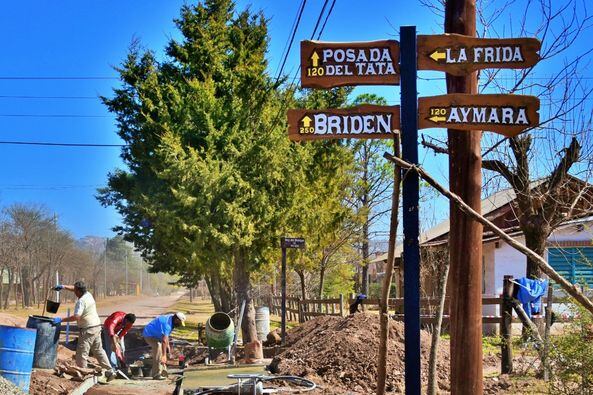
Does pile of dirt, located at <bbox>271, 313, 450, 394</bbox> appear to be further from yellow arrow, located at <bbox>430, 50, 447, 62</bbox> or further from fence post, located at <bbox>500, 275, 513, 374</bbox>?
yellow arrow, located at <bbox>430, 50, 447, 62</bbox>

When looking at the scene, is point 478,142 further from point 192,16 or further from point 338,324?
point 192,16

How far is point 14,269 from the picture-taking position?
1959 inches

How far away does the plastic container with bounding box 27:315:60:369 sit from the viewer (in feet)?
41.1

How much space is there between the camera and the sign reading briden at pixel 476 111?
17.3 feet

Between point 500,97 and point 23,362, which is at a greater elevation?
point 500,97

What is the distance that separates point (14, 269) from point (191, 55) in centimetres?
3255

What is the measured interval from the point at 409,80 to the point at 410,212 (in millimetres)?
1032

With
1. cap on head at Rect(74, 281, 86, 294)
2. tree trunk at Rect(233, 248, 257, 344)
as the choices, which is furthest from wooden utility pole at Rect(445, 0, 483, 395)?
tree trunk at Rect(233, 248, 257, 344)

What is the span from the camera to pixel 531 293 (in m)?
11.8

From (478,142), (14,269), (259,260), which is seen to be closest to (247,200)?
(259,260)

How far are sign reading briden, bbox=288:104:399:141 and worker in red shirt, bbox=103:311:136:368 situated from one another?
10199mm

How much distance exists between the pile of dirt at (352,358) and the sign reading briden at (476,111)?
6584 millimetres

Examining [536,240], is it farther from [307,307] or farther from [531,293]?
[307,307]

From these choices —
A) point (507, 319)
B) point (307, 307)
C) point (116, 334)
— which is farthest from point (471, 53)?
point (307, 307)
